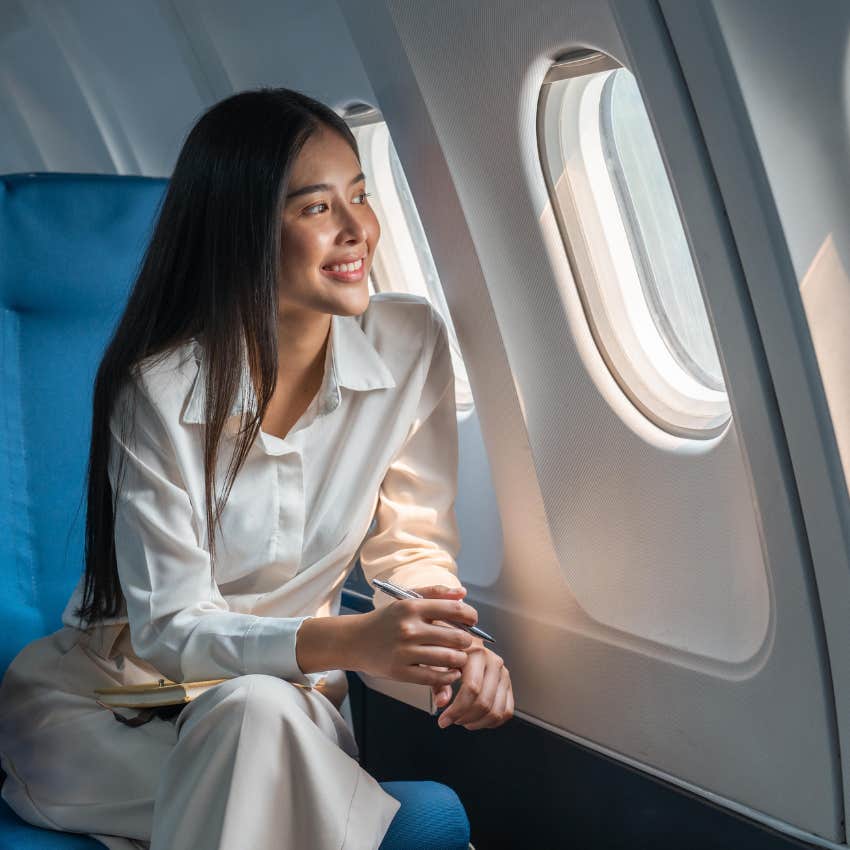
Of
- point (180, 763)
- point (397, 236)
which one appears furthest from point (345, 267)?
point (397, 236)

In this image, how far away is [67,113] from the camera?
13.0ft

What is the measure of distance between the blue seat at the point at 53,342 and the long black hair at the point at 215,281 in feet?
1.45

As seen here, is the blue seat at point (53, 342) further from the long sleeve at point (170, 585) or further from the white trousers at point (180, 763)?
the long sleeve at point (170, 585)

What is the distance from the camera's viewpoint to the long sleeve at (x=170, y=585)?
5.79 ft

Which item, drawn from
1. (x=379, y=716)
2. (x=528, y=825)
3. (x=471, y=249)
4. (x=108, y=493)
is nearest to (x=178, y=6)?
(x=471, y=249)

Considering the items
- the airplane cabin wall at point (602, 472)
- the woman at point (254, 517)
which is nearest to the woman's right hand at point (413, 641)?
the woman at point (254, 517)

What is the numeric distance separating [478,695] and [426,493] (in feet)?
1.51

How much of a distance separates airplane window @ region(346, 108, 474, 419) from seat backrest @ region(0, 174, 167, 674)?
1.98ft

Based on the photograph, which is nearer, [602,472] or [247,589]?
[247,589]

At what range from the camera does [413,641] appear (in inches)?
66.6

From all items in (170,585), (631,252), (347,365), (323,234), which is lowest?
(170,585)

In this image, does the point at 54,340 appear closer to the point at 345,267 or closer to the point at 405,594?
the point at 345,267

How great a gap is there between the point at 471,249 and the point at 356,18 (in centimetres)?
47

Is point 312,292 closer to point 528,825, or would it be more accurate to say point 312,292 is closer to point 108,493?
point 108,493
